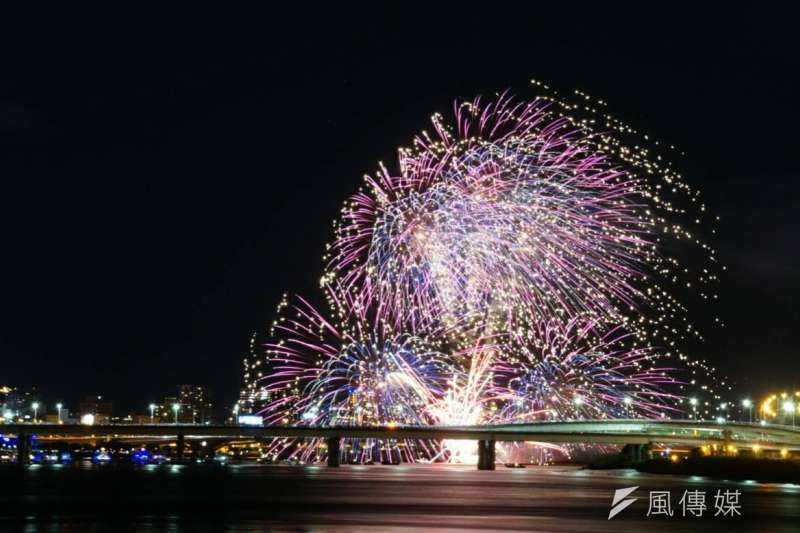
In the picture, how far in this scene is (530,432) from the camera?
139 meters

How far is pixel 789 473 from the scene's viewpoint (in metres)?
103

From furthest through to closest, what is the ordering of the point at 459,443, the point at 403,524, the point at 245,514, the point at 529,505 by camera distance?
the point at 459,443 → the point at 529,505 → the point at 245,514 → the point at 403,524

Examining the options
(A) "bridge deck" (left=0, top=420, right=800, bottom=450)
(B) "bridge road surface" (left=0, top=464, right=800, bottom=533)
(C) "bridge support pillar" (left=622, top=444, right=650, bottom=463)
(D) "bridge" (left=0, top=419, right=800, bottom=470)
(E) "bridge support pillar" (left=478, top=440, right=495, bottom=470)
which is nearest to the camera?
(B) "bridge road surface" (left=0, top=464, right=800, bottom=533)

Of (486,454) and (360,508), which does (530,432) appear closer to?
(486,454)

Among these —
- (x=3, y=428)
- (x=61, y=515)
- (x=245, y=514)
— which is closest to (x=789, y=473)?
(x=245, y=514)

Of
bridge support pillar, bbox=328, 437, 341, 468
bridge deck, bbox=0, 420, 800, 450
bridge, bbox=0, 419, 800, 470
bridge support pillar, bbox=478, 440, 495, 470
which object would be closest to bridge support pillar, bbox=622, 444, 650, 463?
bridge, bbox=0, 419, 800, 470

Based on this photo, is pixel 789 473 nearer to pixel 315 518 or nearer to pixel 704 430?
pixel 704 430

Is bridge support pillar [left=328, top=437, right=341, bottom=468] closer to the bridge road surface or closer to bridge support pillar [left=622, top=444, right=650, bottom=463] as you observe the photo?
bridge support pillar [left=622, top=444, right=650, bottom=463]

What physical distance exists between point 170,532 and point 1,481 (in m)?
56.2

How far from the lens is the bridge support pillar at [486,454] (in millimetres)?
148000

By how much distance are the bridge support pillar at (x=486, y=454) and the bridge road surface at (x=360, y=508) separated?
5524cm

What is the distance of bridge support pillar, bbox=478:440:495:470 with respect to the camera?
486ft

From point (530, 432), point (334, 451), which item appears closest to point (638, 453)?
point (530, 432)

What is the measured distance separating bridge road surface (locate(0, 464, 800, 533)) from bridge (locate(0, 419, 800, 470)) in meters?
45.4
